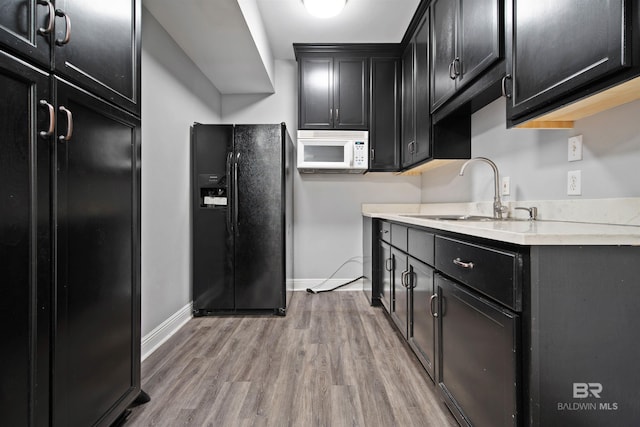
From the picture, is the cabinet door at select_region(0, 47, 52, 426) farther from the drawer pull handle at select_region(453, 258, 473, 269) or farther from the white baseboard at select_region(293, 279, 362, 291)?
the white baseboard at select_region(293, 279, 362, 291)

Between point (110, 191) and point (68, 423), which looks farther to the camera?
point (110, 191)

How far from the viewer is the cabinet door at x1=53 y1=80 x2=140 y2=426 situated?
0.97 meters

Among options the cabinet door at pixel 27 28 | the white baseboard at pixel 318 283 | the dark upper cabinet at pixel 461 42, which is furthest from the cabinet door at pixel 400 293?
the cabinet door at pixel 27 28

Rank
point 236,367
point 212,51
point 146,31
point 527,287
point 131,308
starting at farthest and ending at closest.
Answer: point 212,51 < point 146,31 < point 236,367 < point 131,308 < point 527,287

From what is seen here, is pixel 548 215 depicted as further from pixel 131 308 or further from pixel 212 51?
pixel 212 51

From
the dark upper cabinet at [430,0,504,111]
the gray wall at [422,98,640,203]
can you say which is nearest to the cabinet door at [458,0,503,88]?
the dark upper cabinet at [430,0,504,111]

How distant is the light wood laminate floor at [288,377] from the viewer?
1.38 metres

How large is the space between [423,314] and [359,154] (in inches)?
69.6

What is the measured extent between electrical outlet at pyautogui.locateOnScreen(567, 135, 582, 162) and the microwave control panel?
1.75 metres

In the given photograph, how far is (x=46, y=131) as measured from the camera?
893mm

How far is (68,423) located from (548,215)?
2127 mm

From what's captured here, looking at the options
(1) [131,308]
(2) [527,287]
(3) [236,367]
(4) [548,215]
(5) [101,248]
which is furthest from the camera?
(3) [236,367]

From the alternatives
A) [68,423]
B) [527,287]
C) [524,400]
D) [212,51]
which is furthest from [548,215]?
[212,51]

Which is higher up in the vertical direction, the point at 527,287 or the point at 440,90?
the point at 440,90
